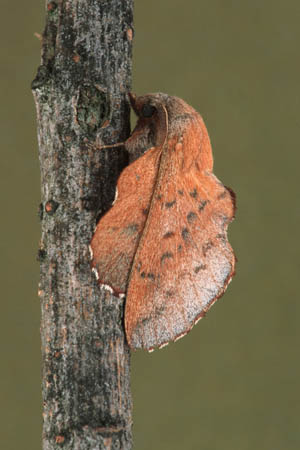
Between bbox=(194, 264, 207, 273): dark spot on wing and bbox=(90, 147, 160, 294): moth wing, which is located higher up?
bbox=(90, 147, 160, 294): moth wing

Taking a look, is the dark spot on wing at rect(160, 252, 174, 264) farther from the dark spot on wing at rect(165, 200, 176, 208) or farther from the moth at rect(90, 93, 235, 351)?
the dark spot on wing at rect(165, 200, 176, 208)

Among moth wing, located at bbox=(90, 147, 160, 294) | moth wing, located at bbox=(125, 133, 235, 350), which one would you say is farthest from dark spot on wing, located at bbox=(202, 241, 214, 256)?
moth wing, located at bbox=(90, 147, 160, 294)

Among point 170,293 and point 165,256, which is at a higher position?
point 165,256

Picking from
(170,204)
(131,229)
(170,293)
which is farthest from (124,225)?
(170,293)

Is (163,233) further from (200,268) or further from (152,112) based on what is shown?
(152,112)

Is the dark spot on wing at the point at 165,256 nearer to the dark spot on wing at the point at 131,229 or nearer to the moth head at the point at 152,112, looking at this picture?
the dark spot on wing at the point at 131,229

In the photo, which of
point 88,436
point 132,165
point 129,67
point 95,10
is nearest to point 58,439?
point 88,436

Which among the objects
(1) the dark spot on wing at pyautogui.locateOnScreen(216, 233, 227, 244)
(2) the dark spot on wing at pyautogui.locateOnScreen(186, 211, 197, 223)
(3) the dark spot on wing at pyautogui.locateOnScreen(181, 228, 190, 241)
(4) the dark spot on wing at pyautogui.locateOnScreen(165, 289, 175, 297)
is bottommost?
(4) the dark spot on wing at pyautogui.locateOnScreen(165, 289, 175, 297)

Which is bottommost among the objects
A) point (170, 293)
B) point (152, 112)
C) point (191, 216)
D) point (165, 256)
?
point (170, 293)
